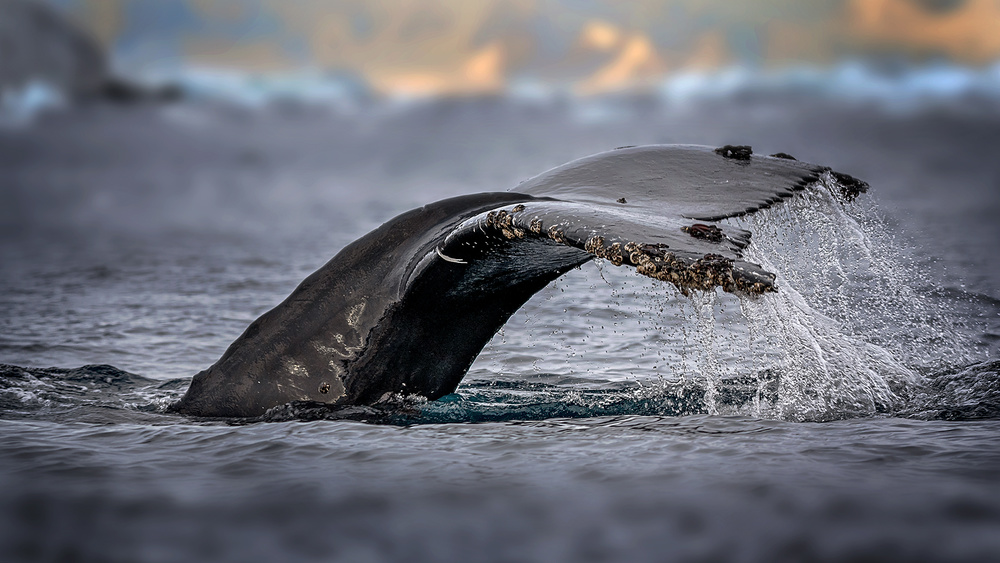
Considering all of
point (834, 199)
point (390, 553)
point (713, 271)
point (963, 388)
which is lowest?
point (390, 553)

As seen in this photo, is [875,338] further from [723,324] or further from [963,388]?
[963,388]

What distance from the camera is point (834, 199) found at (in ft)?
15.6

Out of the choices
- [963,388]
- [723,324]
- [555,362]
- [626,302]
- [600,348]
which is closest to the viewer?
[963,388]

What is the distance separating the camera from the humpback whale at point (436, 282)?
452 cm

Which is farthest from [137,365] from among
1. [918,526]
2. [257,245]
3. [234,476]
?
[257,245]

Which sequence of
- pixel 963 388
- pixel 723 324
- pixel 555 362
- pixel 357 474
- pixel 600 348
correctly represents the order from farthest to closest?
pixel 723 324 < pixel 600 348 < pixel 555 362 < pixel 963 388 < pixel 357 474

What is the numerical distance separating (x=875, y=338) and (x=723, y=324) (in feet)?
6.26

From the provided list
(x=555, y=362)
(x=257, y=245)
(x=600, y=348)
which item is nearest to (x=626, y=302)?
(x=600, y=348)

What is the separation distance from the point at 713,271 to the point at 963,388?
2783mm

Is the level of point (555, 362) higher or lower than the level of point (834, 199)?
lower

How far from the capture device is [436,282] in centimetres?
463

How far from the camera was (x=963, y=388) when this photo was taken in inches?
204

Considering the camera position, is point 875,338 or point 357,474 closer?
point 357,474

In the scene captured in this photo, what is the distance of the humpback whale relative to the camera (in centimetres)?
452
